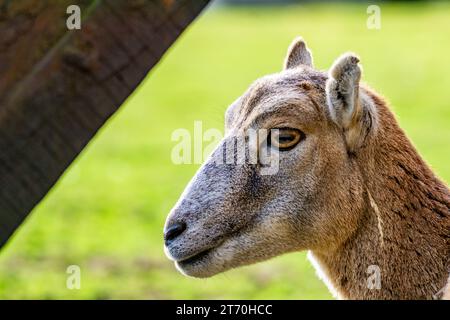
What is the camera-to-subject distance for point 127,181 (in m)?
19.4

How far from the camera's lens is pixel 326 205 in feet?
19.5

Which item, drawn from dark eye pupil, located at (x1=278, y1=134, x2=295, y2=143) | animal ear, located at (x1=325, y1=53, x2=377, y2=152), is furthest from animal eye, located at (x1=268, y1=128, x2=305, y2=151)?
animal ear, located at (x1=325, y1=53, x2=377, y2=152)

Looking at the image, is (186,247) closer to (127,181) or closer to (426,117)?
(127,181)

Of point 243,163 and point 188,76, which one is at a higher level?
point 243,163

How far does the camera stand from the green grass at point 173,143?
12.0 meters

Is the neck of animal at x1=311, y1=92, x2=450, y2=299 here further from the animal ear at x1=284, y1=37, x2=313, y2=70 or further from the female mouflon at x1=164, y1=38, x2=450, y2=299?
the animal ear at x1=284, y1=37, x2=313, y2=70

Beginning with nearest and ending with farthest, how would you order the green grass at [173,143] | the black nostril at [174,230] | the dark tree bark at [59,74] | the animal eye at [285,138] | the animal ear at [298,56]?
1. the dark tree bark at [59,74]
2. the black nostril at [174,230]
3. the animal eye at [285,138]
4. the animal ear at [298,56]
5. the green grass at [173,143]

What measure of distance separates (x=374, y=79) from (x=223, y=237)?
77.6ft

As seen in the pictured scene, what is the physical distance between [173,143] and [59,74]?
18259 millimetres

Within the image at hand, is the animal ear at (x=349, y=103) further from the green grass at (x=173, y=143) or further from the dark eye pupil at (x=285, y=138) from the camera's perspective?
the green grass at (x=173, y=143)

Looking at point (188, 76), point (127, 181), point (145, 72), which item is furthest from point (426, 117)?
point (145, 72)

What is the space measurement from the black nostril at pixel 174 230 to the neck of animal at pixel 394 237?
0.91 metres

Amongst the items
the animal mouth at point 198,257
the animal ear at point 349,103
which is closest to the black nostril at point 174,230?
the animal mouth at point 198,257

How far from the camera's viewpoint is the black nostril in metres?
5.80
